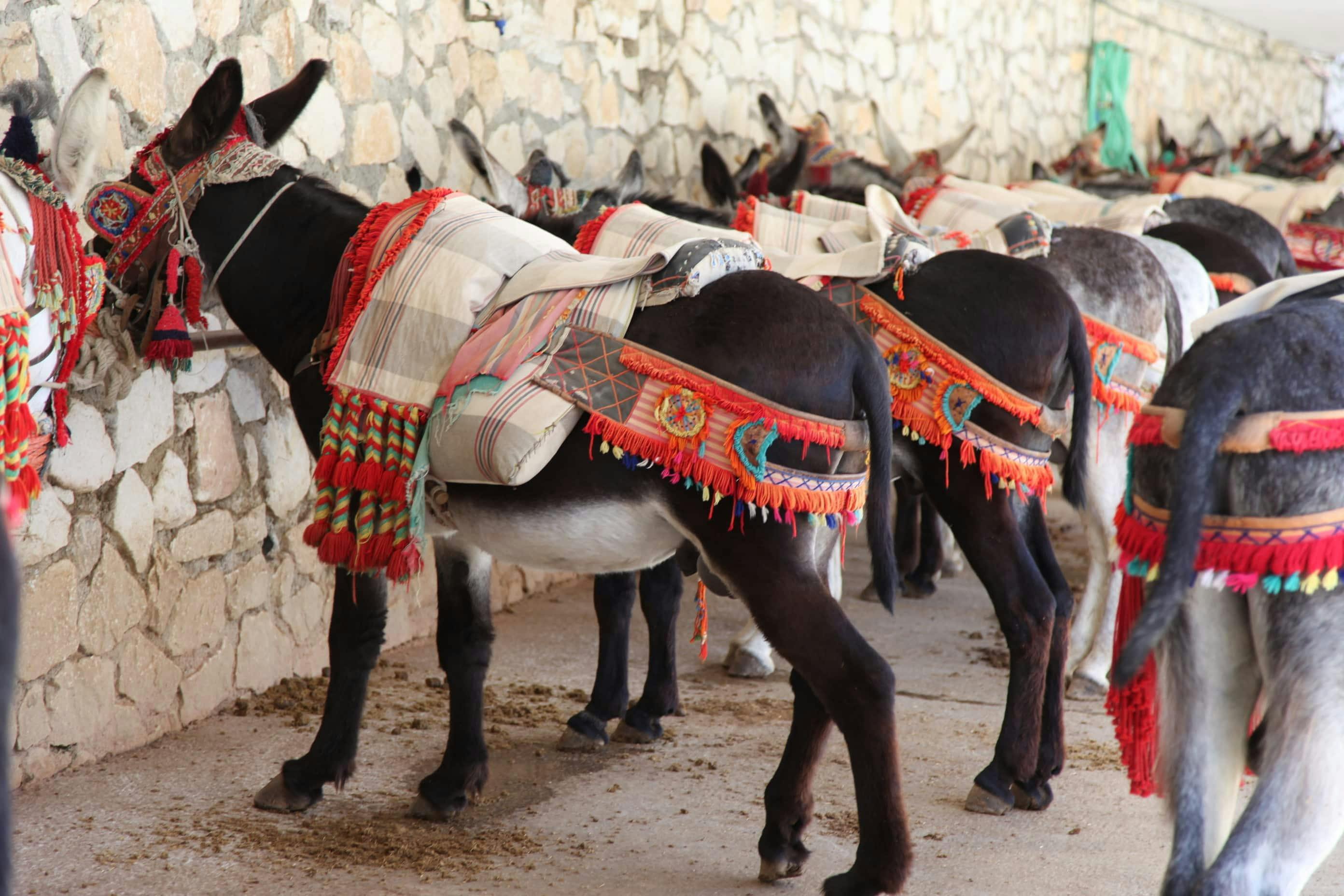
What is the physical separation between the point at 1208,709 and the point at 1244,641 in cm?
11

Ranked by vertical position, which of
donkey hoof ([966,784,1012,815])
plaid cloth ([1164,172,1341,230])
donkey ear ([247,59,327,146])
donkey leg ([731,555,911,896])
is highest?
plaid cloth ([1164,172,1341,230])

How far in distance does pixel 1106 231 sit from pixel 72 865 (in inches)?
136

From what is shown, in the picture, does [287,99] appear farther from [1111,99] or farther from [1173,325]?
[1111,99]

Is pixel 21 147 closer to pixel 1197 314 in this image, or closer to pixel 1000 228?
pixel 1000 228

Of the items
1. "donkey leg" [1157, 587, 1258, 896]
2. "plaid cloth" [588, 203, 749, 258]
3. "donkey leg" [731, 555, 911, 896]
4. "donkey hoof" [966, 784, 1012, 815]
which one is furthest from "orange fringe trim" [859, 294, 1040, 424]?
"donkey leg" [1157, 587, 1258, 896]

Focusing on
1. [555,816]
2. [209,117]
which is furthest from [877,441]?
[209,117]

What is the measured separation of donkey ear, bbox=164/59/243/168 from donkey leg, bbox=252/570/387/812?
3.29ft

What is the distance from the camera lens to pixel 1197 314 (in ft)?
14.1

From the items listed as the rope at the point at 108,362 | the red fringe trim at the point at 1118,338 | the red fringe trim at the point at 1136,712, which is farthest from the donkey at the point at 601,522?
the red fringe trim at the point at 1118,338

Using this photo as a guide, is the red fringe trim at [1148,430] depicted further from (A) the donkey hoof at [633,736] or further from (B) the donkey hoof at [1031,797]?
(A) the donkey hoof at [633,736]

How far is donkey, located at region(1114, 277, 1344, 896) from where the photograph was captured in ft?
5.33

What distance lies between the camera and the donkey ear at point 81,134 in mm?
2135

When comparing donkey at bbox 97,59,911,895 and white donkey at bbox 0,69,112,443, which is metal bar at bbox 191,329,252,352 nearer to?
donkey at bbox 97,59,911,895

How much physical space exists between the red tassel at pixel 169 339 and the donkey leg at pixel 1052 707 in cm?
214
